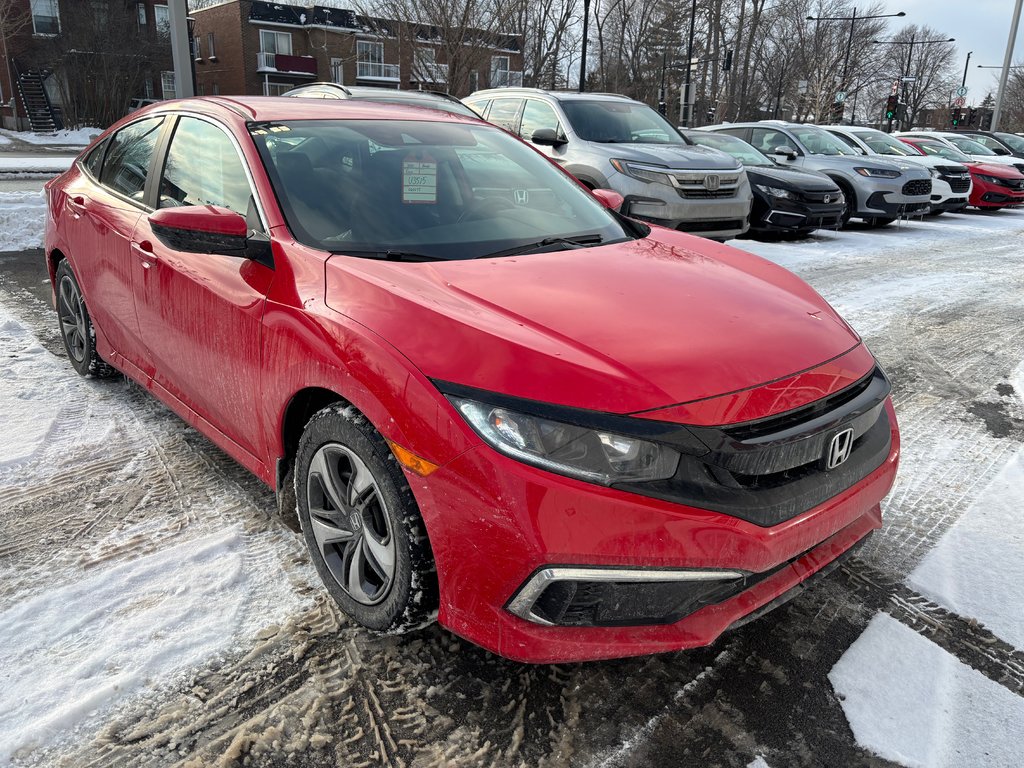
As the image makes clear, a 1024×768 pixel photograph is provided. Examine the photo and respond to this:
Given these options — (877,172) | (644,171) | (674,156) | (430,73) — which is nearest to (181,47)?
(644,171)

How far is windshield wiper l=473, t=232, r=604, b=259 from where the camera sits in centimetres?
274

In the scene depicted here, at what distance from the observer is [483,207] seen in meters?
3.08

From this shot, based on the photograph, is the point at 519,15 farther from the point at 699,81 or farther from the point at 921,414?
the point at 699,81

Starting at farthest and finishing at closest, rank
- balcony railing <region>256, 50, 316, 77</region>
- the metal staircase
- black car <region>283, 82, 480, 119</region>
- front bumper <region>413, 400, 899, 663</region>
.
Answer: balcony railing <region>256, 50, 316, 77</region>
the metal staircase
black car <region>283, 82, 480, 119</region>
front bumper <region>413, 400, 899, 663</region>

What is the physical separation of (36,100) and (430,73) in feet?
86.4

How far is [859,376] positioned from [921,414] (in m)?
2.40

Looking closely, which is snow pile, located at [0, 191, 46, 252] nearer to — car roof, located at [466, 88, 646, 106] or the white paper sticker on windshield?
car roof, located at [466, 88, 646, 106]

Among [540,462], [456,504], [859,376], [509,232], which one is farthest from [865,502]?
[509,232]

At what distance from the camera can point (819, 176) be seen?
11039 millimetres

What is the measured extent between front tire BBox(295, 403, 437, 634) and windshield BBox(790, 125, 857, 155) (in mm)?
12811

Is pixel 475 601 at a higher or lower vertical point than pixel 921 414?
higher

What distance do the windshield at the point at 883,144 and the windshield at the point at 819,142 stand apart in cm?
133

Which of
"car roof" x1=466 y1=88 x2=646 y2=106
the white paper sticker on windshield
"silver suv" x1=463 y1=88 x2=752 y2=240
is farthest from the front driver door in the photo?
"car roof" x1=466 y1=88 x2=646 y2=106

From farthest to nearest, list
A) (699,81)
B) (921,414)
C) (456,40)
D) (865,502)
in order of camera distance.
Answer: (699,81) → (456,40) → (921,414) → (865,502)
